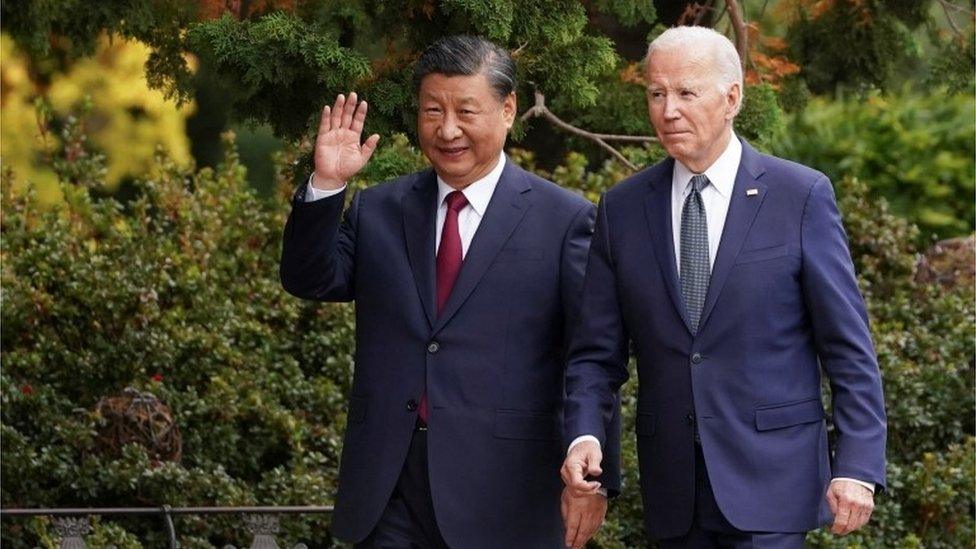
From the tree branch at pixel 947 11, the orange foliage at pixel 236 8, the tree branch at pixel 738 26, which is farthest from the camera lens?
the tree branch at pixel 947 11

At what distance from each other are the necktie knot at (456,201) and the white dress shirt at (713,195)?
1.88 feet

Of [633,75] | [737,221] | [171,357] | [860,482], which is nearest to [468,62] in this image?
[737,221]

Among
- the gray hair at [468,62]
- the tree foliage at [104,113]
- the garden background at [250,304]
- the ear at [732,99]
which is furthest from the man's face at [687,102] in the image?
the tree foliage at [104,113]

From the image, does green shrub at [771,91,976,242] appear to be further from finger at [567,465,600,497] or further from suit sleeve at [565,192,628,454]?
finger at [567,465,600,497]

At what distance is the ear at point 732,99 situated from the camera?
4.07m

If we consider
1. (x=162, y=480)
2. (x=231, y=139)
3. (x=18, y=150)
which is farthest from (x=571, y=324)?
(x=18, y=150)

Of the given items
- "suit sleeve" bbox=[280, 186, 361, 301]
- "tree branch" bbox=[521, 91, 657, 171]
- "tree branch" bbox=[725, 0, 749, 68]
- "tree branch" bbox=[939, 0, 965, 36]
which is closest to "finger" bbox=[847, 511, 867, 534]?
"suit sleeve" bbox=[280, 186, 361, 301]

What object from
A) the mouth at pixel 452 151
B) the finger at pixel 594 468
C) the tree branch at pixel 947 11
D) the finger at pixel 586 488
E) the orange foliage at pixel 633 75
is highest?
the tree branch at pixel 947 11

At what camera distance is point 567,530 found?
4152 mm

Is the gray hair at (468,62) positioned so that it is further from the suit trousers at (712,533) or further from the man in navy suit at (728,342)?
the suit trousers at (712,533)

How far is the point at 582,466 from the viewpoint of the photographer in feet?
13.0

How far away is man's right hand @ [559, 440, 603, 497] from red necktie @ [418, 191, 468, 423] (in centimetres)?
59

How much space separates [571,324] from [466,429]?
1.22 feet

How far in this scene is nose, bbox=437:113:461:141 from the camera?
423 centimetres
